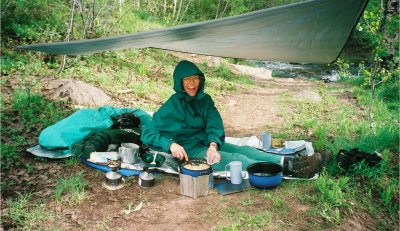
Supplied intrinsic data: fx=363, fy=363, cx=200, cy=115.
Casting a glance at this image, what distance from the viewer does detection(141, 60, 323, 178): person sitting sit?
3203mm

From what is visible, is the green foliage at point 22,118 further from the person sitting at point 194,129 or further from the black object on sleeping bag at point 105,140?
the person sitting at point 194,129

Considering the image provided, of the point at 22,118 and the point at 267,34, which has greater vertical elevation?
the point at 267,34

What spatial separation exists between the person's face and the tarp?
1.01 feet

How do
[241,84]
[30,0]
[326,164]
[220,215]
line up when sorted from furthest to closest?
[241,84], [30,0], [326,164], [220,215]

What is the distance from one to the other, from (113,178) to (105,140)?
655 mm

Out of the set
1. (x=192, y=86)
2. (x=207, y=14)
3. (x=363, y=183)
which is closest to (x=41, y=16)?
(x=192, y=86)

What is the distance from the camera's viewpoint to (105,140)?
367 centimetres

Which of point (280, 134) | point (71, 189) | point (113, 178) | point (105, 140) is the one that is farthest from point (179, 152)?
point (280, 134)

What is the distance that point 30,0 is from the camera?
6801mm

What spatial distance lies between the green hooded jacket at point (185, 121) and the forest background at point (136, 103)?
2.66ft

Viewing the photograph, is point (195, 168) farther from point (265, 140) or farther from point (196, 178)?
point (265, 140)

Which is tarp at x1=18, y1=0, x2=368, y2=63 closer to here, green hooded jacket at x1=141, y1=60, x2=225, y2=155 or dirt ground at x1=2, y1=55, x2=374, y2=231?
green hooded jacket at x1=141, y1=60, x2=225, y2=155

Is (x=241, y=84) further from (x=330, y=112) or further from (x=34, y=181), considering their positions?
(x=34, y=181)

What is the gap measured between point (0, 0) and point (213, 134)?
4830 mm
